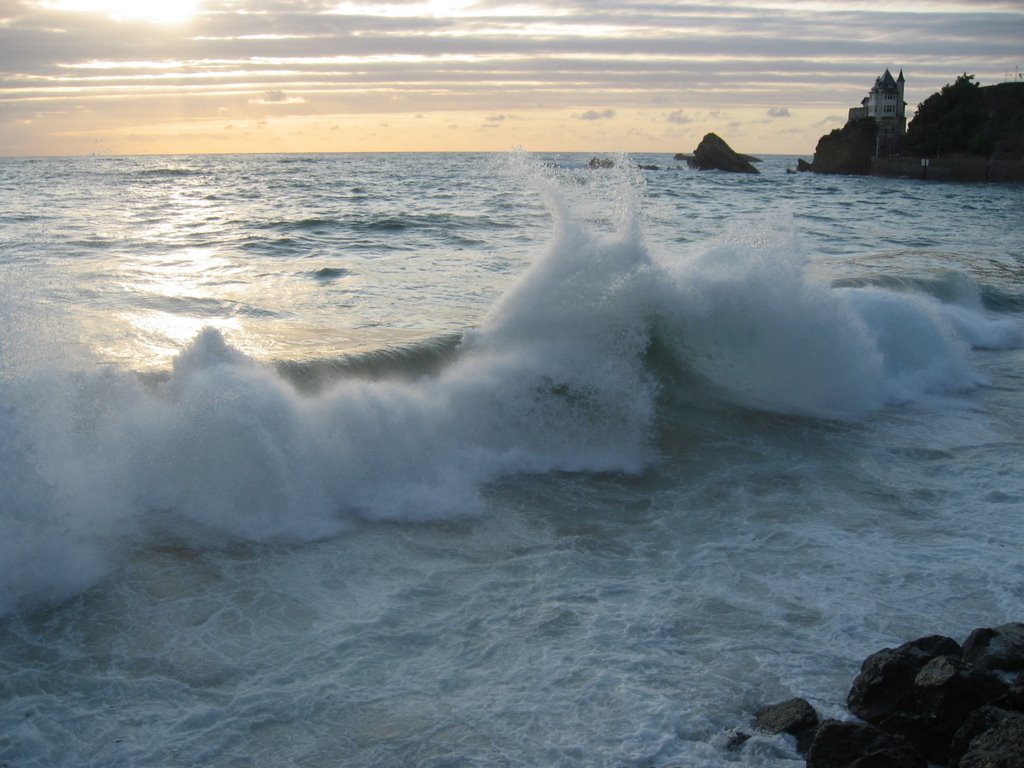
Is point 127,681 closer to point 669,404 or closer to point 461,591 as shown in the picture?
point 461,591

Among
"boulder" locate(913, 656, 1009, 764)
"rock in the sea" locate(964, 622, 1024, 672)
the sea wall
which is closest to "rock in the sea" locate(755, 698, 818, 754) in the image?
"boulder" locate(913, 656, 1009, 764)

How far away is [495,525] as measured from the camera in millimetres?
6688

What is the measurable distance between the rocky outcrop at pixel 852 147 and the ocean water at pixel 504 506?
69.9 m

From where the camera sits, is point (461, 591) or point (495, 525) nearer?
point (461, 591)

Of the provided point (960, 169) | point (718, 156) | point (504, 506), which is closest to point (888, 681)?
point (504, 506)

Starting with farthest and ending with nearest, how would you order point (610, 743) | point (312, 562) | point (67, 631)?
1. point (312, 562)
2. point (67, 631)
3. point (610, 743)

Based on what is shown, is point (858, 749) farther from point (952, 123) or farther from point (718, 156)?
point (718, 156)

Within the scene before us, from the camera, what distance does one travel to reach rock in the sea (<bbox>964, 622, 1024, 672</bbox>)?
4.45 metres

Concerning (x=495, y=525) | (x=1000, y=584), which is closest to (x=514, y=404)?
(x=495, y=525)

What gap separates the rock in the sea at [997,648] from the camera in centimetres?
445

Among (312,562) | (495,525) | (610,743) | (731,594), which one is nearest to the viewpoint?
(610,743)

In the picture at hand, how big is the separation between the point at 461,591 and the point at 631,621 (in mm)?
1055

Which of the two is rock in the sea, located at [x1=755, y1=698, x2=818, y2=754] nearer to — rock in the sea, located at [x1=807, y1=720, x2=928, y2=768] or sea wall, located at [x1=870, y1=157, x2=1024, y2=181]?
rock in the sea, located at [x1=807, y1=720, x2=928, y2=768]

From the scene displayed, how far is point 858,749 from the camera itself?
3830 mm
